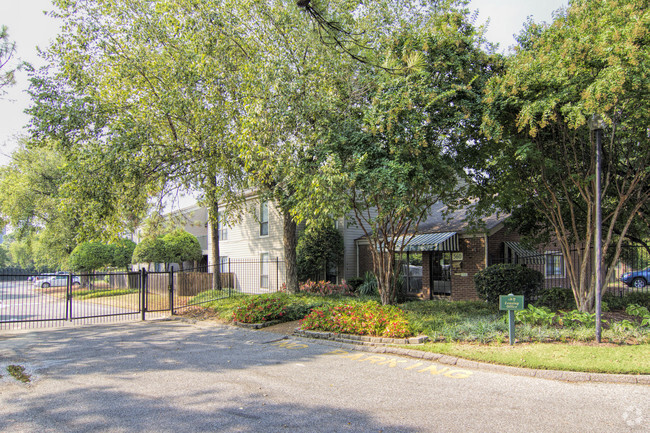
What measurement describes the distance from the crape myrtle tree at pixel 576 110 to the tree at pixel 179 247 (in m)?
18.8

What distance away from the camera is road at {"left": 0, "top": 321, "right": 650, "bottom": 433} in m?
4.82

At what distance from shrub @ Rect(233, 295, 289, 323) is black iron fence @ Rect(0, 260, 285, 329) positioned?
322 cm

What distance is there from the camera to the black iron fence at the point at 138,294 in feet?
46.7

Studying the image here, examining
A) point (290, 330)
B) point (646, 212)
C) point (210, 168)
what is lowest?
point (290, 330)

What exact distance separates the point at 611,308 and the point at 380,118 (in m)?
8.83

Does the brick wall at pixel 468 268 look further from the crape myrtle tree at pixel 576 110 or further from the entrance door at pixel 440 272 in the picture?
the crape myrtle tree at pixel 576 110

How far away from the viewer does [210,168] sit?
48.0ft

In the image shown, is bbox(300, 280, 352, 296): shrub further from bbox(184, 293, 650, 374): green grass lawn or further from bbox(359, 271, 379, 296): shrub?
bbox(184, 293, 650, 374): green grass lawn

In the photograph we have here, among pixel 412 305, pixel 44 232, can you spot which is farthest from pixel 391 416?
pixel 44 232

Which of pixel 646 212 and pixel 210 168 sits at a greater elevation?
pixel 210 168

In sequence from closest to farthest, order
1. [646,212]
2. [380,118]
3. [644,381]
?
[644,381] → [380,118] → [646,212]

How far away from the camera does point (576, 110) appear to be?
7953 millimetres

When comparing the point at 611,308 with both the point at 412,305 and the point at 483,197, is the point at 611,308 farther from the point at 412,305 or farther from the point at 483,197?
the point at 412,305

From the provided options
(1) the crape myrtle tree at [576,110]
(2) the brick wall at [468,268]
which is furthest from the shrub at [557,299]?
(2) the brick wall at [468,268]
